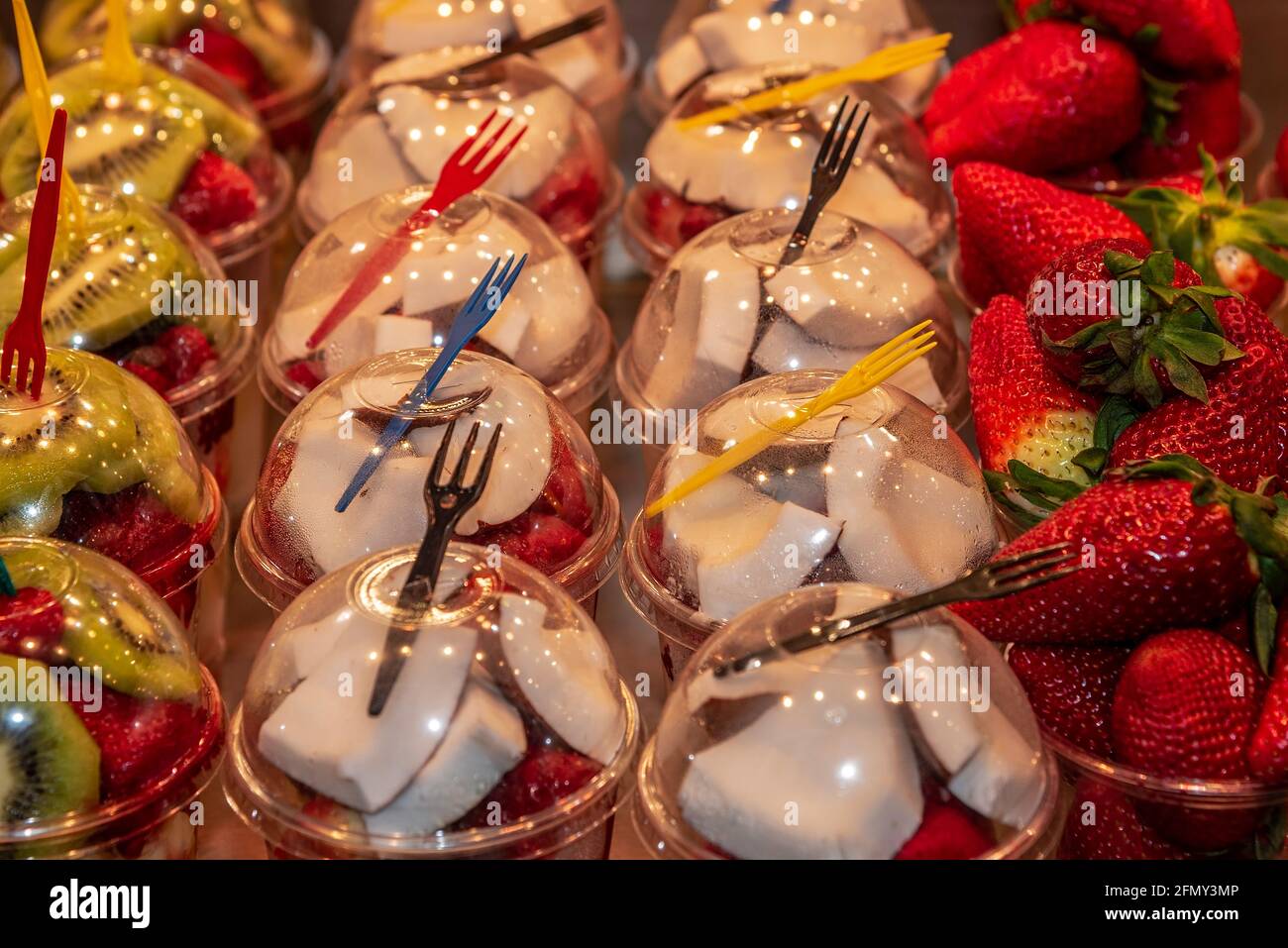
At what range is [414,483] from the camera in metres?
1.56

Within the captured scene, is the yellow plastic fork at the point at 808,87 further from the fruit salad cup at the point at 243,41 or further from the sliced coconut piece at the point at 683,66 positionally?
the fruit salad cup at the point at 243,41

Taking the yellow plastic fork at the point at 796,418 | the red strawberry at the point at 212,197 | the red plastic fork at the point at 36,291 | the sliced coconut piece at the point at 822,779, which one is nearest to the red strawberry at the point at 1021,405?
the yellow plastic fork at the point at 796,418

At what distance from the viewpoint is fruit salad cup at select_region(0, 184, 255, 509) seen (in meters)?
1.92

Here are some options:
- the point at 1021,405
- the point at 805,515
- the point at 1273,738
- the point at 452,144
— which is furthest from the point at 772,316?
the point at 1273,738

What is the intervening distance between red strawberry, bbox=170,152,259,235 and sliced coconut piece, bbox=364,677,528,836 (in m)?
1.27

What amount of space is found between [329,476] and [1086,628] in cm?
72

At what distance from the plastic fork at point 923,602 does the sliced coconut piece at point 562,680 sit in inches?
4.1

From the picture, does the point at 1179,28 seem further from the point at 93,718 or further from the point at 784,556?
the point at 93,718

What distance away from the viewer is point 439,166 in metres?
2.27

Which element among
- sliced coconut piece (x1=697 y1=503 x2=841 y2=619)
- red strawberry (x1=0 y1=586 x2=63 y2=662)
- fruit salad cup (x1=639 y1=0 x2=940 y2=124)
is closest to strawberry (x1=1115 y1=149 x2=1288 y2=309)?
fruit salad cup (x1=639 y1=0 x2=940 y2=124)

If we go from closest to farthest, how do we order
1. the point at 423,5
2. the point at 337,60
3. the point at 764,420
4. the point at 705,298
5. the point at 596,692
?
1. the point at 596,692
2. the point at 764,420
3. the point at 705,298
4. the point at 423,5
5. the point at 337,60
